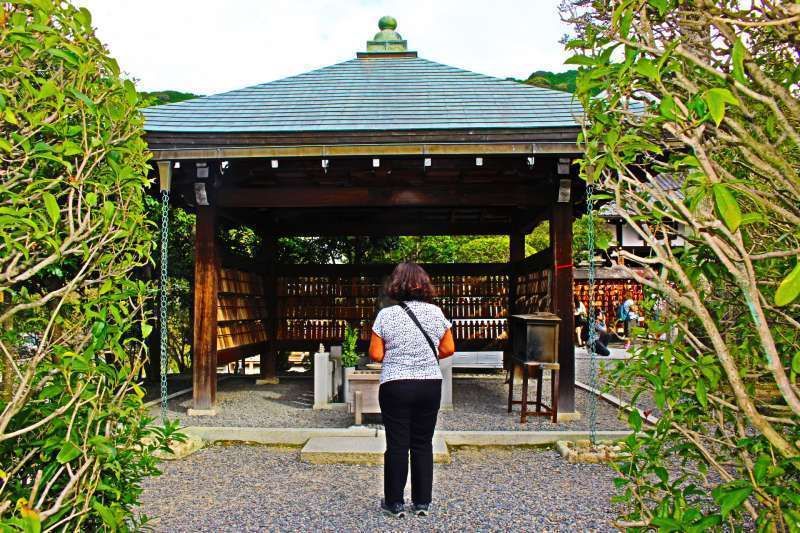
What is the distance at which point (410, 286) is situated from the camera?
148 inches

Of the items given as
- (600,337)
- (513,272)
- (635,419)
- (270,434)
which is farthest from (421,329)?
(600,337)

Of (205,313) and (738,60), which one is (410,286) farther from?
(205,313)

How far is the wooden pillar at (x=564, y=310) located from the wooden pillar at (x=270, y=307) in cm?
498

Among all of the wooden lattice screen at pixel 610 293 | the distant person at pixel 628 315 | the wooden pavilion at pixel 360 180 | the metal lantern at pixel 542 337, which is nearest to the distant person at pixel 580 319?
the distant person at pixel 628 315

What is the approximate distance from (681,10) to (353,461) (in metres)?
4.39

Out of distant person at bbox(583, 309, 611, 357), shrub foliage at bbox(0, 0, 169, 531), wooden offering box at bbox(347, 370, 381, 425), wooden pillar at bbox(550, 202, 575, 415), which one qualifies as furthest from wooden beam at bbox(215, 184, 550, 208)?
distant person at bbox(583, 309, 611, 357)

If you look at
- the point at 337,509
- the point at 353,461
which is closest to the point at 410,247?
the point at 353,461

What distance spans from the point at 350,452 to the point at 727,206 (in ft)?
14.8

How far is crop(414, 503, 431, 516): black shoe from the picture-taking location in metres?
3.76

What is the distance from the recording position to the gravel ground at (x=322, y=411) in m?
6.46

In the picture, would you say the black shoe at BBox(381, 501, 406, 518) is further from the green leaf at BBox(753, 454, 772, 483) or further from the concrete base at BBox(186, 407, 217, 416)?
the concrete base at BBox(186, 407, 217, 416)

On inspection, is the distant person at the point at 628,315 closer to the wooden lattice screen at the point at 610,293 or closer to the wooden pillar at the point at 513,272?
the wooden lattice screen at the point at 610,293

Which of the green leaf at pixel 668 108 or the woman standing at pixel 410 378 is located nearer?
the green leaf at pixel 668 108

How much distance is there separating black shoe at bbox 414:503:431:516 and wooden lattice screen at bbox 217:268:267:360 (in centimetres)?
435
